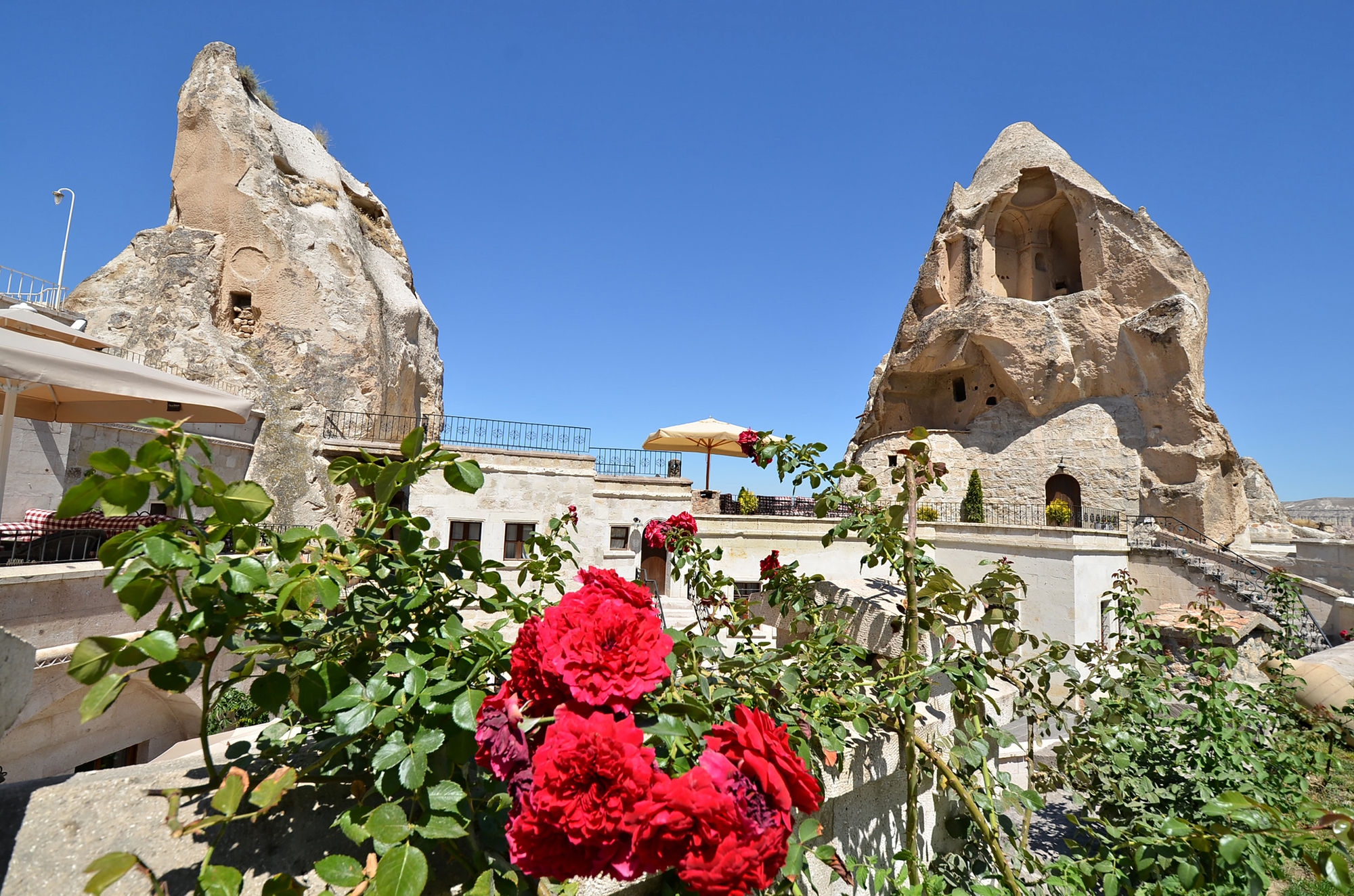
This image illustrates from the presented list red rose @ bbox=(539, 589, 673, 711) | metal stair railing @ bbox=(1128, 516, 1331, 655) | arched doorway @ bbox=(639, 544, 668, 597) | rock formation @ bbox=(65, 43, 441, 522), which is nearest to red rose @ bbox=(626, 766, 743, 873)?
red rose @ bbox=(539, 589, 673, 711)

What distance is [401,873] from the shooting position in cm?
81

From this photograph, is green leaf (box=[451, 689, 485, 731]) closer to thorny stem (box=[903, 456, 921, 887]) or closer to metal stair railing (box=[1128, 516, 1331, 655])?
thorny stem (box=[903, 456, 921, 887])

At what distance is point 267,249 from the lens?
1725cm

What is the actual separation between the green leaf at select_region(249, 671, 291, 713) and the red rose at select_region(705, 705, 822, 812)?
0.71 metres

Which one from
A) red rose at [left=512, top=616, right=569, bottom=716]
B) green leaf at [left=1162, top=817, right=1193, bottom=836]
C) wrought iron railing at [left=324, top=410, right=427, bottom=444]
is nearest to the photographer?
red rose at [left=512, top=616, right=569, bottom=716]

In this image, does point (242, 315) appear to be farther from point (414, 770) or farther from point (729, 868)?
point (729, 868)

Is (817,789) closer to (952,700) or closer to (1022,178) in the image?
(952,700)

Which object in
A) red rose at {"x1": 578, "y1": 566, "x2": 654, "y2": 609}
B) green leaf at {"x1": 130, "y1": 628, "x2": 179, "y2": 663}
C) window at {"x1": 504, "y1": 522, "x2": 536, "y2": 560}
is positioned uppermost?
red rose at {"x1": 578, "y1": 566, "x2": 654, "y2": 609}

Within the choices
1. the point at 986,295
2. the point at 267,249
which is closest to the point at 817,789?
the point at 267,249

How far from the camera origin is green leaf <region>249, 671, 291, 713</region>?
928 mm

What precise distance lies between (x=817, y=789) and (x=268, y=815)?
38.1 inches

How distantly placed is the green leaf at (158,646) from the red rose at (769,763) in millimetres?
820

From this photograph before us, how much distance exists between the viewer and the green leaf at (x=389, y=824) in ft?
2.74

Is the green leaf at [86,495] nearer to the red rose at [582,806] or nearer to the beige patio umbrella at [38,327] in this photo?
the red rose at [582,806]
